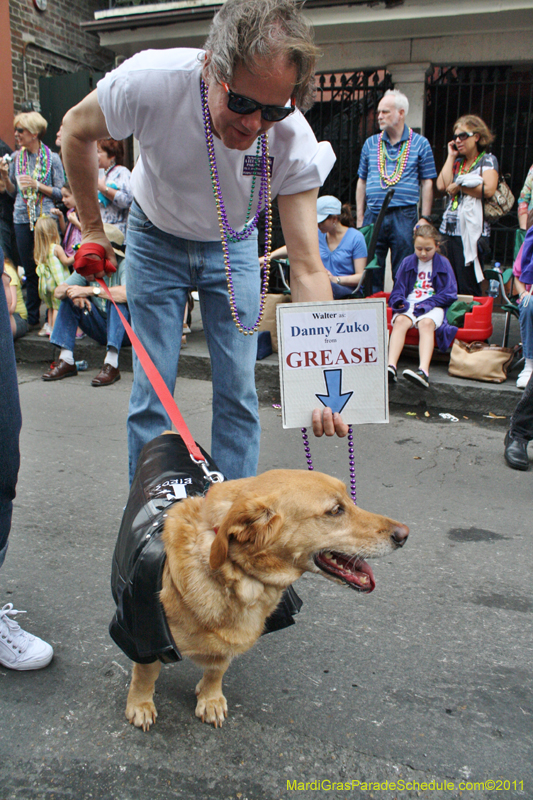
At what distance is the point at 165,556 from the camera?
178 centimetres

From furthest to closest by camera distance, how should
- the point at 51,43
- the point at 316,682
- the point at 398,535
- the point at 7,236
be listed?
1. the point at 51,43
2. the point at 7,236
3. the point at 316,682
4. the point at 398,535

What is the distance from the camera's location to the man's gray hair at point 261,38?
179cm

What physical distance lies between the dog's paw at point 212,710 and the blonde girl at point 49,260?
549 cm

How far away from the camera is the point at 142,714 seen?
1.96m

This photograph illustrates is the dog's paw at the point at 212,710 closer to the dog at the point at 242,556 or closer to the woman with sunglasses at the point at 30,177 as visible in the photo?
the dog at the point at 242,556

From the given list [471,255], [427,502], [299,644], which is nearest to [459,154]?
[471,255]

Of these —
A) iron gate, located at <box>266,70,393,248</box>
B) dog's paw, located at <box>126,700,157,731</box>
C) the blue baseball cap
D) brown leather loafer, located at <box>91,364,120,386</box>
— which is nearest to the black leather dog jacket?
dog's paw, located at <box>126,700,157,731</box>

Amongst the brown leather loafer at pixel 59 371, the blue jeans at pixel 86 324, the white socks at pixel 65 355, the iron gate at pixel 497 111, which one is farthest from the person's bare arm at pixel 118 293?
the iron gate at pixel 497 111

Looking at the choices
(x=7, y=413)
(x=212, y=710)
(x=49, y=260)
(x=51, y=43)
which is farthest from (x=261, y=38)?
(x=51, y=43)

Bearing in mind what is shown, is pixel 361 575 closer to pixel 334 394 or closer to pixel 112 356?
pixel 334 394

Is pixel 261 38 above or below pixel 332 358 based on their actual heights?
above

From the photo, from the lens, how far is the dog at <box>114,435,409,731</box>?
1729 millimetres

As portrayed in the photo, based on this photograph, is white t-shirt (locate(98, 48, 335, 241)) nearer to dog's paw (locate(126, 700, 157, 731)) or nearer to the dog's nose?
the dog's nose

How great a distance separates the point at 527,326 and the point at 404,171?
2314 mm
